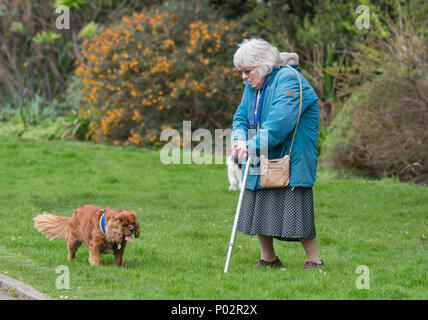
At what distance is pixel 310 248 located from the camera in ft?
19.7

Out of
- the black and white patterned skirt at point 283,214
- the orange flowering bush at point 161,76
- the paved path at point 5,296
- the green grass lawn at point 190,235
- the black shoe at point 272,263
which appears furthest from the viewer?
the orange flowering bush at point 161,76

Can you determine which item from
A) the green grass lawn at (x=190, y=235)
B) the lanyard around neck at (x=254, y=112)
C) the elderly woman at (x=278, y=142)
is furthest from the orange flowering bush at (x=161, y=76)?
the elderly woman at (x=278, y=142)

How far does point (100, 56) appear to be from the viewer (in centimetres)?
1691

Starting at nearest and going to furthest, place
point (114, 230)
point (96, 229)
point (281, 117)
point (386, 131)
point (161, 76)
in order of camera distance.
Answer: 1. point (281, 117)
2. point (114, 230)
3. point (96, 229)
4. point (386, 131)
5. point (161, 76)

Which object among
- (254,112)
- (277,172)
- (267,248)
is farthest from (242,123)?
(267,248)

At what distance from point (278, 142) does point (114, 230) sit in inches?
63.8

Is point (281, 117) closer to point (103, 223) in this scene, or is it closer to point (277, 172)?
point (277, 172)

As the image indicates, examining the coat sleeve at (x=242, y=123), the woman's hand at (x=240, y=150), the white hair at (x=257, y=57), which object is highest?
the white hair at (x=257, y=57)

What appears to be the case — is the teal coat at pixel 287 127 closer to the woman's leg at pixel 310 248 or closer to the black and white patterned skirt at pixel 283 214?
the black and white patterned skirt at pixel 283 214

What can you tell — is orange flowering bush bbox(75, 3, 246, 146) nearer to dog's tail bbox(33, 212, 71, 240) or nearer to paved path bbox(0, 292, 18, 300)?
dog's tail bbox(33, 212, 71, 240)

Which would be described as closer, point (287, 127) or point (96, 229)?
point (287, 127)

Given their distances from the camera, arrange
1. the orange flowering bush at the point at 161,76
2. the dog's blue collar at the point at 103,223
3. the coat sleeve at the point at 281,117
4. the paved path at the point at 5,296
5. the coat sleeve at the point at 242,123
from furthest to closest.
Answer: the orange flowering bush at the point at 161,76 < the coat sleeve at the point at 242,123 < the dog's blue collar at the point at 103,223 < the coat sleeve at the point at 281,117 < the paved path at the point at 5,296

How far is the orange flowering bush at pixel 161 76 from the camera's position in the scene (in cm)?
1625

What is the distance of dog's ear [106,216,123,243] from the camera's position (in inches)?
226
